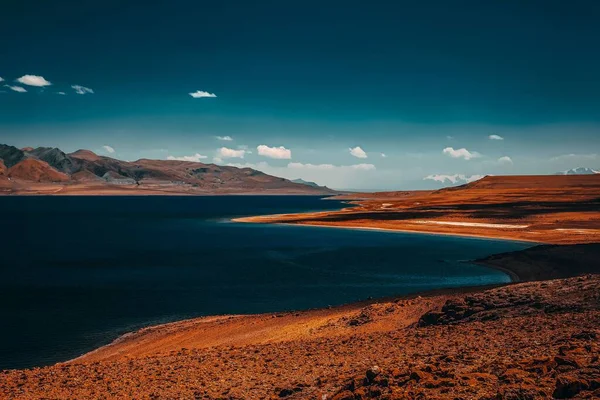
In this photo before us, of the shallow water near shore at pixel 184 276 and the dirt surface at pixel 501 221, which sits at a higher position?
the dirt surface at pixel 501 221

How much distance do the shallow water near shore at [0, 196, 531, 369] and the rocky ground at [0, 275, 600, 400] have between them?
27.1 feet

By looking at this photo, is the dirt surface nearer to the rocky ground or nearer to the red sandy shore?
the rocky ground

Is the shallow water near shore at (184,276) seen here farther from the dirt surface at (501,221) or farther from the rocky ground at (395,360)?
the dirt surface at (501,221)

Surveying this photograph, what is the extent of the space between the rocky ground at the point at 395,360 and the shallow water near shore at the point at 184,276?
325 inches

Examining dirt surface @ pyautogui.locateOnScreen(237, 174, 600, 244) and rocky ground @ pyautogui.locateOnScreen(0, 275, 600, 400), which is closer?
rocky ground @ pyautogui.locateOnScreen(0, 275, 600, 400)

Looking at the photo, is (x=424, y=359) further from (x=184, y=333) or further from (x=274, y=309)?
(x=274, y=309)

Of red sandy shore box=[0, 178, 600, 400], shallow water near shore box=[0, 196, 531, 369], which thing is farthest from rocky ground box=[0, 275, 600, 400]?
shallow water near shore box=[0, 196, 531, 369]

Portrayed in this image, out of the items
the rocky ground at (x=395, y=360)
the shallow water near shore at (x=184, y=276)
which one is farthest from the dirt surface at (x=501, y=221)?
the rocky ground at (x=395, y=360)

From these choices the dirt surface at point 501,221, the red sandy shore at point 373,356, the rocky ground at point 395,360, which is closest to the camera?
the rocky ground at point 395,360

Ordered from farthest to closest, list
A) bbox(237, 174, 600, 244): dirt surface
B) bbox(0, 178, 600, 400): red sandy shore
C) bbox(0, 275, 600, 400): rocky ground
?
bbox(237, 174, 600, 244): dirt surface
bbox(0, 178, 600, 400): red sandy shore
bbox(0, 275, 600, 400): rocky ground

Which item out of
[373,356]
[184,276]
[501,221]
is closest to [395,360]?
[373,356]

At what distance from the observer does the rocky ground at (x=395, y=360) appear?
1138 cm

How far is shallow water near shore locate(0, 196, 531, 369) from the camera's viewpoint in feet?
110

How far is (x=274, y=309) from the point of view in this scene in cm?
3841
